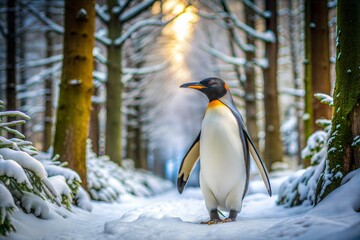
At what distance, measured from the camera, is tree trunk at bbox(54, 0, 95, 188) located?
5.16 metres

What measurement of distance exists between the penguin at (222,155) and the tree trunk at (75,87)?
2.25 metres

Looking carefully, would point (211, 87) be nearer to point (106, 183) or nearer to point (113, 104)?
point (106, 183)

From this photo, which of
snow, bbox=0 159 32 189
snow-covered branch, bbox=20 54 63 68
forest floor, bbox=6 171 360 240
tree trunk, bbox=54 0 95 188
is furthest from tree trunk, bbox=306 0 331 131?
snow-covered branch, bbox=20 54 63 68

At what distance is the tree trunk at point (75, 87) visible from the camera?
16.9 feet

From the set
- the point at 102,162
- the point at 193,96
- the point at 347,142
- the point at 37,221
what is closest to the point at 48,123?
the point at 102,162

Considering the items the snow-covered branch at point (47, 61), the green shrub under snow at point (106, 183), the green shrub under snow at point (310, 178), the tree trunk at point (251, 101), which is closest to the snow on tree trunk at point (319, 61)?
the green shrub under snow at point (310, 178)

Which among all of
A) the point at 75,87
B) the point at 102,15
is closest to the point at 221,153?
the point at 75,87

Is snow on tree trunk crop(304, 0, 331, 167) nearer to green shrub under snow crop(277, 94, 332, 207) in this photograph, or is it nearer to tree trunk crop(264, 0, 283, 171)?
green shrub under snow crop(277, 94, 332, 207)

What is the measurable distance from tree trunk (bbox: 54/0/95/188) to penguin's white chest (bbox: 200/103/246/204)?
239 centimetres

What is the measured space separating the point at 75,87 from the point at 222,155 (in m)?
2.78

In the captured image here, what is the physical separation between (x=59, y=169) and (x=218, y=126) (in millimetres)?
2115

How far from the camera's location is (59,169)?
4305 mm

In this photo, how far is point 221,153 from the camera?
3484 millimetres

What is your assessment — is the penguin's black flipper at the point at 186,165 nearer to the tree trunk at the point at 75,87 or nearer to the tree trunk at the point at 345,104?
the tree trunk at the point at 345,104
